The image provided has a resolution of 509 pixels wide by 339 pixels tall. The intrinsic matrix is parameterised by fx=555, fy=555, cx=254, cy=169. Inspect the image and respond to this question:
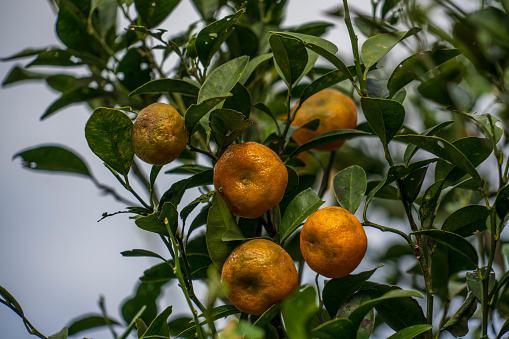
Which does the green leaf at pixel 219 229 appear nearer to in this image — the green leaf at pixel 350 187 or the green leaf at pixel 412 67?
the green leaf at pixel 350 187

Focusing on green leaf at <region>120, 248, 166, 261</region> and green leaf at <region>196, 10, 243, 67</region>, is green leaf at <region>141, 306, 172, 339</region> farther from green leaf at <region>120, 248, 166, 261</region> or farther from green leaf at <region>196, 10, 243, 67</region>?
green leaf at <region>196, 10, 243, 67</region>

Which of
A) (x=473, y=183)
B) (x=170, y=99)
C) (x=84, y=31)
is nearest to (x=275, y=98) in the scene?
(x=170, y=99)

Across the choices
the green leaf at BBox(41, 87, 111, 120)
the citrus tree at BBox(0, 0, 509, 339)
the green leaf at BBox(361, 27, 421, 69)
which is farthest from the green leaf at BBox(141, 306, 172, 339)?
the green leaf at BBox(41, 87, 111, 120)

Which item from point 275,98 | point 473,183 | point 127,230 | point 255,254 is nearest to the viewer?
point 255,254

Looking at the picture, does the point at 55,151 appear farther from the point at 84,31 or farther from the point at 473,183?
the point at 473,183

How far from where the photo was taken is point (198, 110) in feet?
1.81

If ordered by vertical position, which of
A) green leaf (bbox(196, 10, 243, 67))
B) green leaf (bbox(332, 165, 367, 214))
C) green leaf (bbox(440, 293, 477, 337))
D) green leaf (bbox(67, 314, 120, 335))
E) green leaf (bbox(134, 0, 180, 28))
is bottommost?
green leaf (bbox(67, 314, 120, 335))

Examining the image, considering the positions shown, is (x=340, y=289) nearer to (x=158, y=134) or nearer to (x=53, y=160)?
(x=158, y=134)

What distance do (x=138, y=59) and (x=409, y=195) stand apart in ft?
1.60

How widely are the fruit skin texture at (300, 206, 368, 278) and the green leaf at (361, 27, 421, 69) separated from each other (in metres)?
0.18

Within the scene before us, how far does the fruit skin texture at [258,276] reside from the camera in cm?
52

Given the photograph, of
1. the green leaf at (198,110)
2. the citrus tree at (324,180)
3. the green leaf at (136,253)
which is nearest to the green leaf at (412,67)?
the citrus tree at (324,180)

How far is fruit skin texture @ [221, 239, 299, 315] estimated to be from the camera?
52 cm

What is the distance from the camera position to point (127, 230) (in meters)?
1.53
